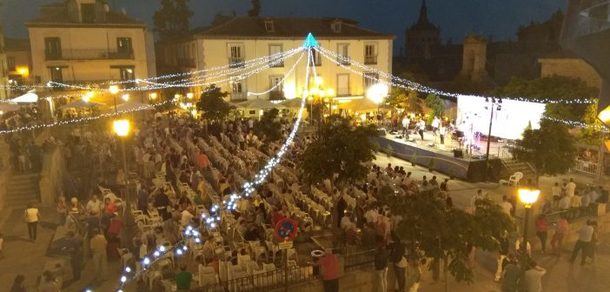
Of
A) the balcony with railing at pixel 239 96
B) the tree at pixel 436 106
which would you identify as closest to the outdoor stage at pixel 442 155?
the tree at pixel 436 106

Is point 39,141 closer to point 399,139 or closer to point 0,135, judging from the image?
point 0,135

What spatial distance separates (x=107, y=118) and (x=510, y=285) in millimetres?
22202

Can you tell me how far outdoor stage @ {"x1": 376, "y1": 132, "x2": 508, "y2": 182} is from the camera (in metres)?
20.2

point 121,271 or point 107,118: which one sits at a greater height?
point 107,118

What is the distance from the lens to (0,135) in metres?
19.7

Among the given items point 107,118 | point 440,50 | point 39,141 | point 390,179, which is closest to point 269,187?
point 390,179

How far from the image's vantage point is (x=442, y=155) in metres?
21.8

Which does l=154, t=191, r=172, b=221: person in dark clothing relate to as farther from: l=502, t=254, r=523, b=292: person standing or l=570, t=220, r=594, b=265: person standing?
l=570, t=220, r=594, b=265: person standing

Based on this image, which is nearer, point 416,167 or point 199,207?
point 199,207

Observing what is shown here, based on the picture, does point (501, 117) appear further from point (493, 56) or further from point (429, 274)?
point (493, 56)

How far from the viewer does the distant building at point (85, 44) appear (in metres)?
31.6

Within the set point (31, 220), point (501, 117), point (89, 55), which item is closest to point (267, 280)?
point (31, 220)

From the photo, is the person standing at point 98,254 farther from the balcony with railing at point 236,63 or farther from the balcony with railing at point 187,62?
the balcony with railing at point 187,62

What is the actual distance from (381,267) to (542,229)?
5466 millimetres
